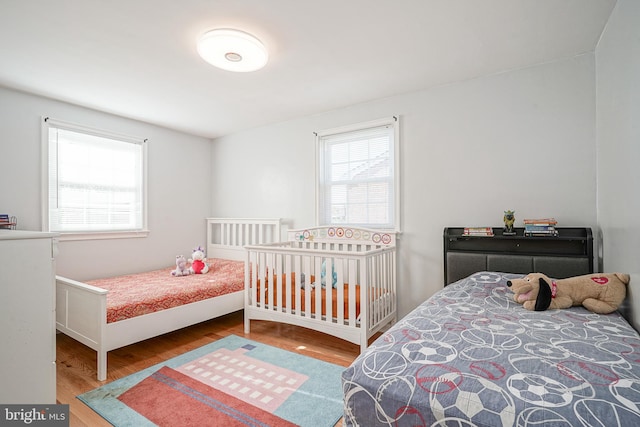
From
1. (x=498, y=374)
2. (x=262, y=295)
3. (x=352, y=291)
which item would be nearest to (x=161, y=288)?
(x=262, y=295)

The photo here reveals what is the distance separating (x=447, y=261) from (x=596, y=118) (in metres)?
1.43

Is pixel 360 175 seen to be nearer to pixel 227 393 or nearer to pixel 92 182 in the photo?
pixel 227 393

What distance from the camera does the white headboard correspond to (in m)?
3.89

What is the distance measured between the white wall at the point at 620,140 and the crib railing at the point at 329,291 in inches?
57.9

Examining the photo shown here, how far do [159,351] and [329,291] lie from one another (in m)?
1.52

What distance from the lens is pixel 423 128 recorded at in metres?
2.87

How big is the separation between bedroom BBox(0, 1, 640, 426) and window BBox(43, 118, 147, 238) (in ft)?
0.34

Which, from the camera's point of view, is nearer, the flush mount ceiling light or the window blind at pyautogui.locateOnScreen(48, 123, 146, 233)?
the flush mount ceiling light

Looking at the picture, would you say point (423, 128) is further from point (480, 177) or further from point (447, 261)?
point (447, 261)

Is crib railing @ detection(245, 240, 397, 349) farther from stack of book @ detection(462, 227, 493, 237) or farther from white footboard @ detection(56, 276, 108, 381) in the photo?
white footboard @ detection(56, 276, 108, 381)

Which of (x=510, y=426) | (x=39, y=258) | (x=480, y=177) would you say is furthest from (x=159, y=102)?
(x=510, y=426)

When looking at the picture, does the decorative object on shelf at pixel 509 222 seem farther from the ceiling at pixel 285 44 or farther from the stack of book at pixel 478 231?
the ceiling at pixel 285 44

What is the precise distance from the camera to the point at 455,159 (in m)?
2.71

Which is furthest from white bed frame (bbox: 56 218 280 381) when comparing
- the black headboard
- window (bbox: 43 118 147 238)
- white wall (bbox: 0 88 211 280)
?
the black headboard
